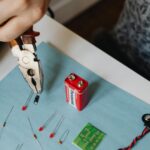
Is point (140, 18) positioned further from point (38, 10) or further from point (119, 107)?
point (38, 10)

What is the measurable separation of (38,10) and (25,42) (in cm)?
11

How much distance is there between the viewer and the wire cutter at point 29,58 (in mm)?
743

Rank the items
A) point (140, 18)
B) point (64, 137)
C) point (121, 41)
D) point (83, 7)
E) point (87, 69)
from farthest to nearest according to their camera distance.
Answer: point (83, 7) → point (121, 41) → point (140, 18) → point (87, 69) → point (64, 137)

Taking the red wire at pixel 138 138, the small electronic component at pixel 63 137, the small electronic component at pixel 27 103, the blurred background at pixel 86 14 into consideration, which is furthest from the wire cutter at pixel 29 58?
the blurred background at pixel 86 14

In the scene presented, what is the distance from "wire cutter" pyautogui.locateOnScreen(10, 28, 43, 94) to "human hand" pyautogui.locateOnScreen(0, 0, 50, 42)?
5cm

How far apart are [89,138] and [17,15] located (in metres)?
0.35

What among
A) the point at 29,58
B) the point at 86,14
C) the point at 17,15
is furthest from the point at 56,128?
the point at 86,14

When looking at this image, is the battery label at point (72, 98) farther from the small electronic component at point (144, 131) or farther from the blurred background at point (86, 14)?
the blurred background at point (86, 14)

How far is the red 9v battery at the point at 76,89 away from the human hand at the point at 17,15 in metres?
0.17

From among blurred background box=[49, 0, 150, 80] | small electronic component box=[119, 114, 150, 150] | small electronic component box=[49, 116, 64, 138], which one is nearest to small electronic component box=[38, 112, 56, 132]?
small electronic component box=[49, 116, 64, 138]

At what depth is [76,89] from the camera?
2.51 ft

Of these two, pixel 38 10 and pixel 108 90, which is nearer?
pixel 38 10

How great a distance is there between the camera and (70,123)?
81cm

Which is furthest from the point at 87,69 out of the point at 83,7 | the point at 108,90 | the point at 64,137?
the point at 83,7
